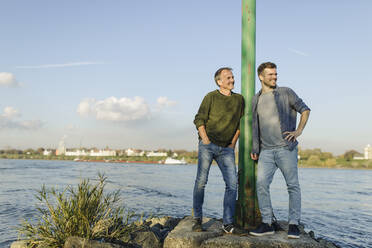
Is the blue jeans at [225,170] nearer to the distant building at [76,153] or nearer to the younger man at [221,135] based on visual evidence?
the younger man at [221,135]

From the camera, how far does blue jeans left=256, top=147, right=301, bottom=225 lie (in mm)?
3689

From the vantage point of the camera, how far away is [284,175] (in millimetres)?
3746

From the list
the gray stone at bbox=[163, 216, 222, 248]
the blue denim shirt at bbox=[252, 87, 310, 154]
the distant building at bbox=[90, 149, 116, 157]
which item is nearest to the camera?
the gray stone at bbox=[163, 216, 222, 248]

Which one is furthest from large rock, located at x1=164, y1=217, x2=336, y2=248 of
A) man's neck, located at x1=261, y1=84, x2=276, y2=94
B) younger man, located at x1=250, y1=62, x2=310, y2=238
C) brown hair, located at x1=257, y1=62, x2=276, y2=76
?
brown hair, located at x1=257, y1=62, x2=276, y2=76

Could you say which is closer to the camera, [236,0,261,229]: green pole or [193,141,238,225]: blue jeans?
[193,141,238,225]: blue jeans

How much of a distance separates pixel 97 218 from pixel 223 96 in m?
2.24

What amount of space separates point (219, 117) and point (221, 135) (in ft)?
0.75

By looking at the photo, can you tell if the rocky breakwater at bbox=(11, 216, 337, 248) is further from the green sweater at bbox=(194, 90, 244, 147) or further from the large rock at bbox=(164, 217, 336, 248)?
the green sweater at bbox=(194, 90, 244, 147)

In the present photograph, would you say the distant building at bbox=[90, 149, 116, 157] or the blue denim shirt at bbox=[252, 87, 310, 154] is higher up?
the blue denim shirt at bbox=[252, 87, 310, 154]

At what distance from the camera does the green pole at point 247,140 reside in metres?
4.20

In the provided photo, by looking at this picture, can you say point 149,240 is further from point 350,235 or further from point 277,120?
point 350,235

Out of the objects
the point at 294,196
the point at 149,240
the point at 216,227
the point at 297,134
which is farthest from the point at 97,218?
the point at 297,134

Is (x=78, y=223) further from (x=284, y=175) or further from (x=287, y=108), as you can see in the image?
(x=287, y=108)

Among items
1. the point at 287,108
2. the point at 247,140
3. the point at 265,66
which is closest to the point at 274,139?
the point at 287,108
